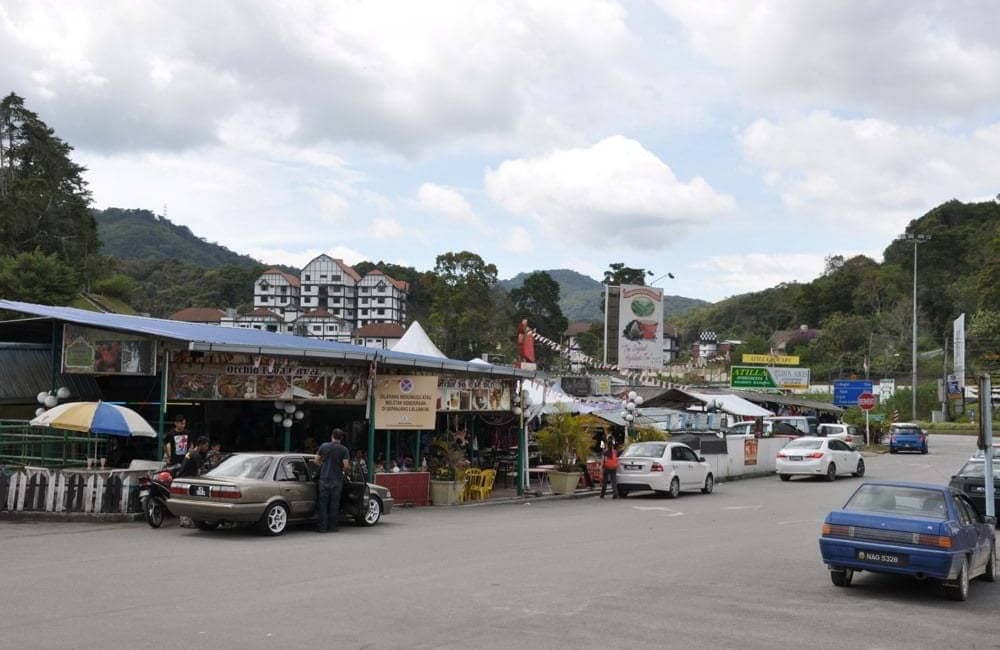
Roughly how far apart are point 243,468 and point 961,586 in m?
10.9

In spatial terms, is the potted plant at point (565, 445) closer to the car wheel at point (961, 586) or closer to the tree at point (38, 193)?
the car wheel at point (961, 586)

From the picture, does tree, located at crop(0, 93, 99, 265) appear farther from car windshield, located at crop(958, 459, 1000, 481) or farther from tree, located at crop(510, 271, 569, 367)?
car windshield, located at crop(958, 459, 1000, 481)

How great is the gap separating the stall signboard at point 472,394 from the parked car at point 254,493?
308 inches

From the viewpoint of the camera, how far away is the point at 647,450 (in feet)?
89.3

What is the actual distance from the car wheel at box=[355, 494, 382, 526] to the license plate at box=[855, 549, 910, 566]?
9452mm

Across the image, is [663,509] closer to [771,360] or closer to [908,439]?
[908,439]

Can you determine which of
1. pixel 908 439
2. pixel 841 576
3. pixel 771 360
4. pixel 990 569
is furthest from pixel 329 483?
pixel 771 360

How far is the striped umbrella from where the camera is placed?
1734 centimetres

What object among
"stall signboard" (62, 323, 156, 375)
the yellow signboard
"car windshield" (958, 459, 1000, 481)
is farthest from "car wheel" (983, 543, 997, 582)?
the yellow signboard

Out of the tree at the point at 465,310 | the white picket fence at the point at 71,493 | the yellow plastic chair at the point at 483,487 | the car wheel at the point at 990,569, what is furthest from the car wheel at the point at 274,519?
the tree at the point at 465,310

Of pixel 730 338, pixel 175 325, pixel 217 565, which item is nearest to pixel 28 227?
pixel 175 325

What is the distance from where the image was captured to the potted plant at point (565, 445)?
28.1 metres

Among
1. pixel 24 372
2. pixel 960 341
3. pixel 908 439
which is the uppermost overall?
pixel 960 341

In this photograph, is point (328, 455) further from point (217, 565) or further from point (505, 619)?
point (505, 619)
